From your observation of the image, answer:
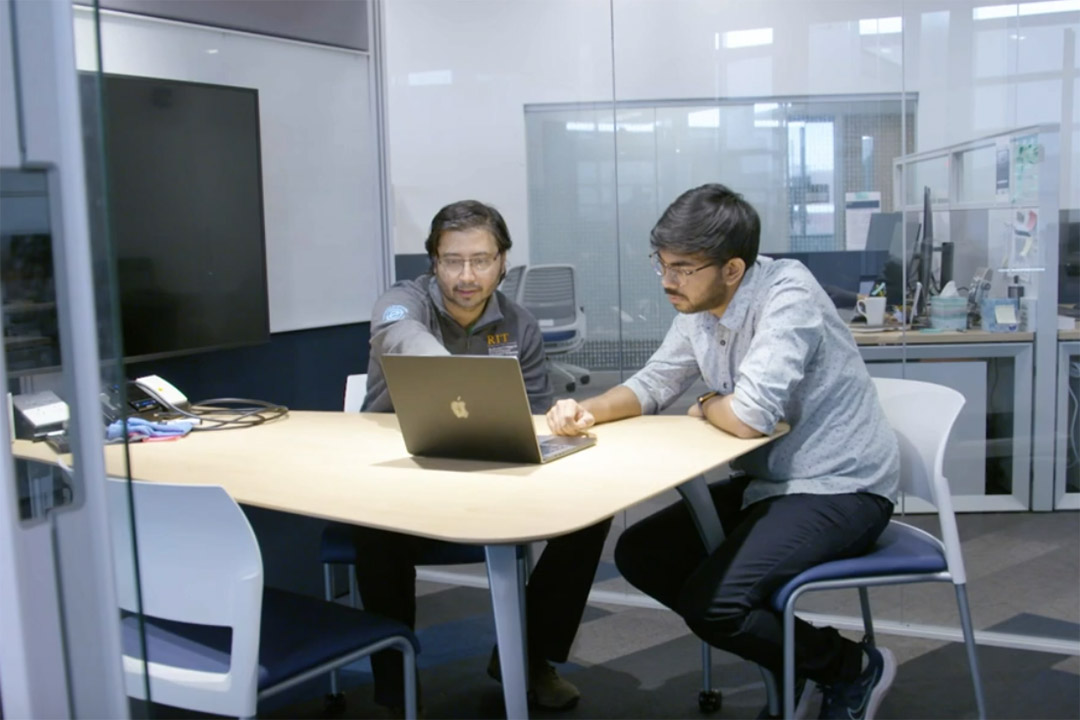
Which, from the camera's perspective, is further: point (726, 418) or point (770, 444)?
point (770, 444)

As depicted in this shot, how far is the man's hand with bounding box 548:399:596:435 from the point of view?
2.37 metres

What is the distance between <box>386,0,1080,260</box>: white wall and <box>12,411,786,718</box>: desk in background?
1.52 m

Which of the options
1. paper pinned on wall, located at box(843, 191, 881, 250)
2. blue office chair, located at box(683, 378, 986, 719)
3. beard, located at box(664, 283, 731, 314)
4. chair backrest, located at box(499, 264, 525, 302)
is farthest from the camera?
chair backrest, located at box(499, 264, 525, 302)

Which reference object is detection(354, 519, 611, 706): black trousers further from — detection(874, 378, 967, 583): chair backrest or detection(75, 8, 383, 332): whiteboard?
detection(75, 8, 383, 332): whiteboard

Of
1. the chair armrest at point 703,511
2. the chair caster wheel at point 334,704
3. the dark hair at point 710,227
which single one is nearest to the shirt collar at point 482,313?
the dark hair at point 710,227

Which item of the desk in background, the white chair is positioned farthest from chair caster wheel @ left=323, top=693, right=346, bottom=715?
the white chair

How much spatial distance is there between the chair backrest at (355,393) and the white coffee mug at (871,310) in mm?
1682

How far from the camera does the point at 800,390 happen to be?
2.36 metres

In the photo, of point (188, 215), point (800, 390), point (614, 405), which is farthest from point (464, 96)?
point (800, 390)

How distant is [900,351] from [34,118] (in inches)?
134

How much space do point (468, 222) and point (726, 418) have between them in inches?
36.2

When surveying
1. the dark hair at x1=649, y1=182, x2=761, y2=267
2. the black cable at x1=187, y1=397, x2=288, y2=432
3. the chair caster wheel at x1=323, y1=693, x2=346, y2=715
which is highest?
the dark hair at x1=649, y1=182, x2=761, y2=267

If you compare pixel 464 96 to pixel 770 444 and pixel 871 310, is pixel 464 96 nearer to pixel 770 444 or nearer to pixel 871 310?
pixel 871 310

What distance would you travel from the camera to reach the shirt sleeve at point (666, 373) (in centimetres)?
261
